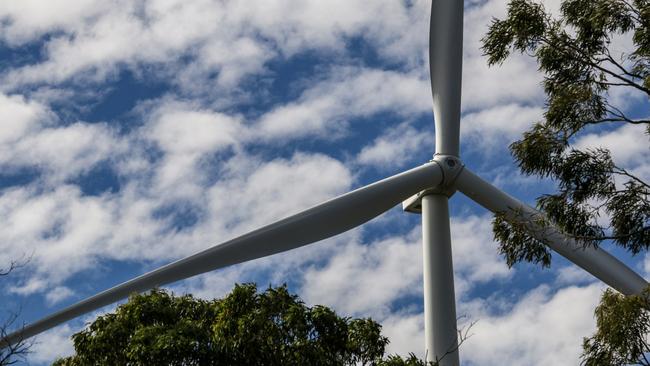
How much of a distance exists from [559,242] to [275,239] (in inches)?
255

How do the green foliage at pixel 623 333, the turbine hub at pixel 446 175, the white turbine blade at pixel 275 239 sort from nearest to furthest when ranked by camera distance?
the green foliage at pixel 623 333, the white turbine blade at pixel 275 239, the turbine hub at pixel 446 175

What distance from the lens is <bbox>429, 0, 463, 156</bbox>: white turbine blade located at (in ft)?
86.0

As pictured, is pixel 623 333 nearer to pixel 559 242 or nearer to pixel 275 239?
pixel 559 242

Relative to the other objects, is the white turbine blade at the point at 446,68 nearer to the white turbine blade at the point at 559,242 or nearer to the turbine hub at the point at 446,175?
the turbine hub at the point at 446,175

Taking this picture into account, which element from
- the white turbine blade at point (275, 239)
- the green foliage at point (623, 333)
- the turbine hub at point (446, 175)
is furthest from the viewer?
the turbine hub at point (446, 175)

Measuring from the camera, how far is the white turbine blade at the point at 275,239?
896 inches

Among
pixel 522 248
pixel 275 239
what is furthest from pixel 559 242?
pixel 275 239

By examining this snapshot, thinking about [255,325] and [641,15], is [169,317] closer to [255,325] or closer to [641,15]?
[255,325]

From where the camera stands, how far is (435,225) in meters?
25.6

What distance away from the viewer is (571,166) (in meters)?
20.5

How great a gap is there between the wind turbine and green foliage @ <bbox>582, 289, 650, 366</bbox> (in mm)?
2276

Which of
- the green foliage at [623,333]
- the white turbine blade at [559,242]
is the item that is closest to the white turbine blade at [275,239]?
the white turbine blade at [559,242]

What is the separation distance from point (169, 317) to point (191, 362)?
3.67 meters

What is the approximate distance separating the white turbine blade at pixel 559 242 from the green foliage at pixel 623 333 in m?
2.20
